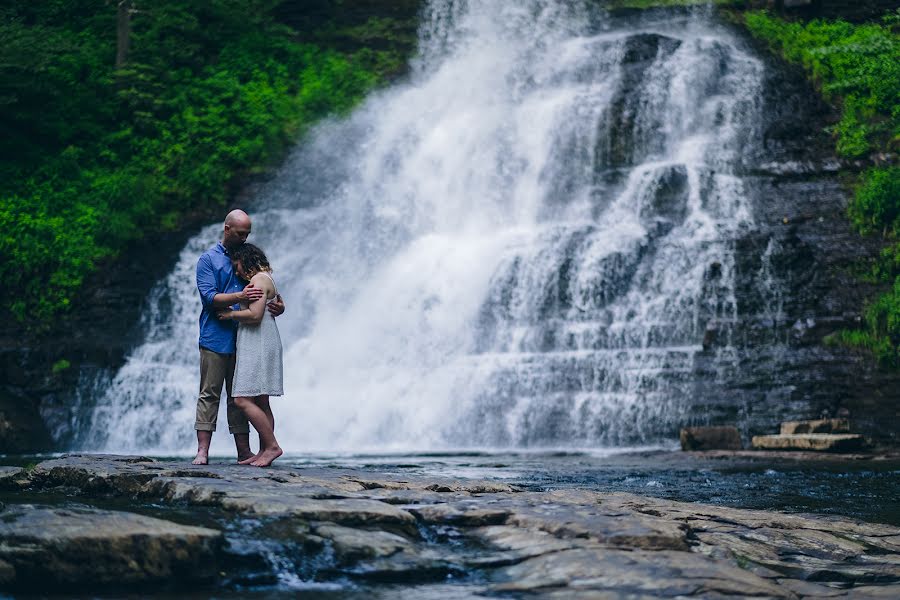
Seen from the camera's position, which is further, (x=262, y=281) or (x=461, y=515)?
(x=262, y=281)

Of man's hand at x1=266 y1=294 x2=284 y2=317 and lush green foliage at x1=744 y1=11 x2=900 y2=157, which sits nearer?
man's hand at x1=266 y1=294 x2=284 y2=317

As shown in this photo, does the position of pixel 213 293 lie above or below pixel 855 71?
below

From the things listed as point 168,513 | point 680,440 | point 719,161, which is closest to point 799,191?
point 719,161

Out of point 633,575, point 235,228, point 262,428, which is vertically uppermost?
point 235,228

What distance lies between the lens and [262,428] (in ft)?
20.1

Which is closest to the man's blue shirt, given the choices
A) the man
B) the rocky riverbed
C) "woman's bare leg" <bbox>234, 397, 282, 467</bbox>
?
the man

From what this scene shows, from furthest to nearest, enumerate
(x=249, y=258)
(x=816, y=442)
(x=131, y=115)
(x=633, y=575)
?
(x=131, y=115) < (x=816, y=442) < (x=249, y=258) < (x=633, y=575)

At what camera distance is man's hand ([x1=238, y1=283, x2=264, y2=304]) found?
609 centimetres

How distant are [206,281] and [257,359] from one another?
0.60m

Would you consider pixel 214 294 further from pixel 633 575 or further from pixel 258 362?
pixel 633 575

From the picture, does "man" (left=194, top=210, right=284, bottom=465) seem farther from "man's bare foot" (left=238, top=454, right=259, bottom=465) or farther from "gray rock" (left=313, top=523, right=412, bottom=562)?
"gray rock" (left=313, top=523, right=412, bottom=562)

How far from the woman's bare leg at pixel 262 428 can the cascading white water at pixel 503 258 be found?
27.4 ft

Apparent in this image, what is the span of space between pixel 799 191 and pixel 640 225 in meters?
3.08

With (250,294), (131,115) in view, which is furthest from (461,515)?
(131,115)
